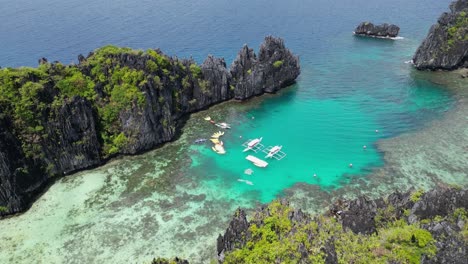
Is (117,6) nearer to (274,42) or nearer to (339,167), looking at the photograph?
(274,42)

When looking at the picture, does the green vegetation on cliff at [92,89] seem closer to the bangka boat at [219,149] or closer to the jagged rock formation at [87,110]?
the jagged rock formation at [87,110]

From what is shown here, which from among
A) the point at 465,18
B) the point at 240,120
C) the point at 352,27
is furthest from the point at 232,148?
the point at 352,27

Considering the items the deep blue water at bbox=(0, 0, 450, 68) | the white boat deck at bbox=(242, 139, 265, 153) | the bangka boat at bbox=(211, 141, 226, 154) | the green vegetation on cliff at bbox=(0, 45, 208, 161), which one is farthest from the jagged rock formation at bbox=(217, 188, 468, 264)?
the deep blue water at bbox=(0, 0, 450, 68)

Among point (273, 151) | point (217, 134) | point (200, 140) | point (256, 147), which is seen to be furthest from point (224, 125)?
point (273, 151)

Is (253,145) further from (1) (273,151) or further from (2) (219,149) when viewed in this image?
(2) (219,149)

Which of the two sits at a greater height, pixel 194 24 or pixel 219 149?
pixel 194 24

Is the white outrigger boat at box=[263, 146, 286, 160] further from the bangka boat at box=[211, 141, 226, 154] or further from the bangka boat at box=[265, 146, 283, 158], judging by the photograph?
the bangka boat at box=[211, 141, 226, 154]
